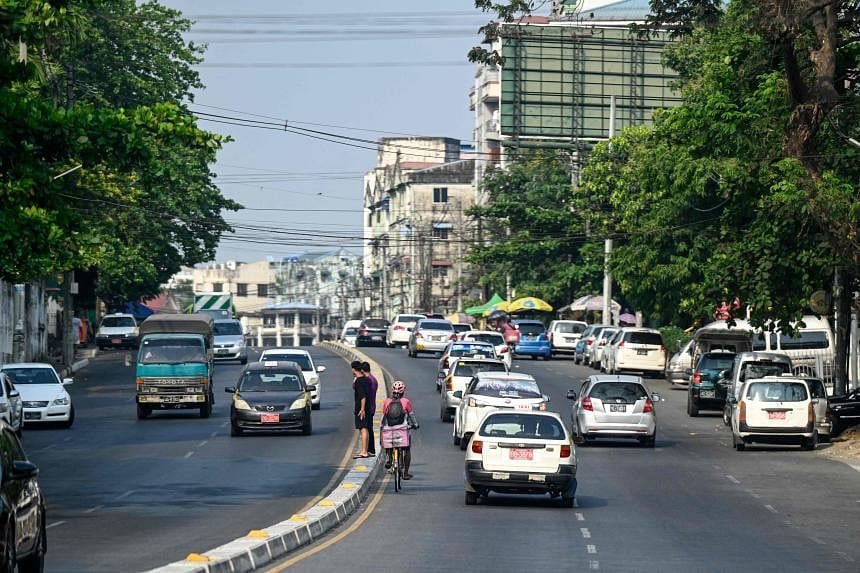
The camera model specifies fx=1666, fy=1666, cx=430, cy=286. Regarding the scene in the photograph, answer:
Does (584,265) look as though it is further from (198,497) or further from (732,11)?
(198,497)

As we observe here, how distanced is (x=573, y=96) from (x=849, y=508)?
47977 millimetres

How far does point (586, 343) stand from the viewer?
70.5m

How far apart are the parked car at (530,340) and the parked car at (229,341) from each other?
12407 mm

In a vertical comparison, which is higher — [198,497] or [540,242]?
[540,242]

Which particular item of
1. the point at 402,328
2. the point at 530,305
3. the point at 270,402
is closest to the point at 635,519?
the point at 270,402

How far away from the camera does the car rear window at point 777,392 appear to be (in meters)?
38.8

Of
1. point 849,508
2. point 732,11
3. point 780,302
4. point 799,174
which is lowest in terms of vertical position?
point 849,508

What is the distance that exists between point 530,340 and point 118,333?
79.7 feet

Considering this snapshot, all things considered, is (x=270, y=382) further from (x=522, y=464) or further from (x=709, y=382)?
(x=522, y=464)

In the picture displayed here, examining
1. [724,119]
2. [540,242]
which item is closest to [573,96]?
[540,242]

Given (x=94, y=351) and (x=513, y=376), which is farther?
(x=94, y=351)

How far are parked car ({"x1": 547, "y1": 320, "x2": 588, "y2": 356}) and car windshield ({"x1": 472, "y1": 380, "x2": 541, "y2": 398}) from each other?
39.6 metres

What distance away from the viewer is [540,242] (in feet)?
290

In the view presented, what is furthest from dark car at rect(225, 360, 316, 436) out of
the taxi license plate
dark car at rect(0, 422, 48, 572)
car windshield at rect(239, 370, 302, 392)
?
dark car at rect(0, 422, 48, 572)
